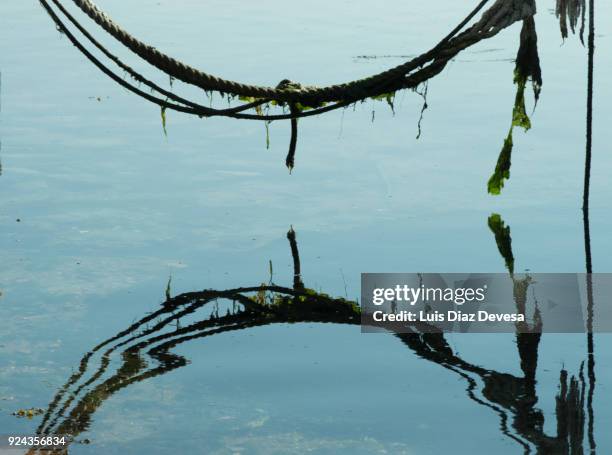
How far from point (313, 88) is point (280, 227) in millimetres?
1372

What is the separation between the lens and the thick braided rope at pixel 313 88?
25.0 feet

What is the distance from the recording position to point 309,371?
6.55 metres

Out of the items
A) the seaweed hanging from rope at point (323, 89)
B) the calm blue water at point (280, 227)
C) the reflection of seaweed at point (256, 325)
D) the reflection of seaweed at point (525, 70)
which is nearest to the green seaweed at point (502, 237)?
the calm blue water at point (280, 227)

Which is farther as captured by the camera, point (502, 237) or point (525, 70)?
point (502, 237)

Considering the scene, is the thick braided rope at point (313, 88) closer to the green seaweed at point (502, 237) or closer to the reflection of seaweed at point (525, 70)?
the reflection of seaweed at point (525, 70)

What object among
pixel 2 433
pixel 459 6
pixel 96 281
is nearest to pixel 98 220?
pixel 96 281

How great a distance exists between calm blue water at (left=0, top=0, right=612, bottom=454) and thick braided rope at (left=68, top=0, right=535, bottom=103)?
1.19 m

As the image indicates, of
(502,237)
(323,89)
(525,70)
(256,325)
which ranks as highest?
(525,70)

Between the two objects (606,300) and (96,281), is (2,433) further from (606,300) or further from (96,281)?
(606,300)

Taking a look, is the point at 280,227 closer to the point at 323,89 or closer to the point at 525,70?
the point at 323,89

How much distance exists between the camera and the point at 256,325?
23.9ft

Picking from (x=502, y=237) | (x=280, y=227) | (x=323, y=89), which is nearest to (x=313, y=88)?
(x=323, y=89)

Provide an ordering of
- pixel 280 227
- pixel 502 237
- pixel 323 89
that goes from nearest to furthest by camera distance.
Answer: pixel 323 89
pixel 502 237
pixel 280 227

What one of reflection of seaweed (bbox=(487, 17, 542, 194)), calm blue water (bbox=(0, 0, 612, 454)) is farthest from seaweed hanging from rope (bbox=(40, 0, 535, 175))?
calm blue water (bbox=(0, 0, 612, 454))
